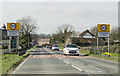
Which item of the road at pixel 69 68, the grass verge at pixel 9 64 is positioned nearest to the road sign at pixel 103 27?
the road at pixel 69 68

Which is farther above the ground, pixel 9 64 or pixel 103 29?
pixel 103 29

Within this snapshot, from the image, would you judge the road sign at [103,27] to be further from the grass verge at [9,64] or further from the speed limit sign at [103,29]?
the grass verge at [9,64]

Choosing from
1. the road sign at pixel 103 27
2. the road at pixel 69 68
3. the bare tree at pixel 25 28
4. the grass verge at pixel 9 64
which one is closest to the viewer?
the road at pixel 69 68

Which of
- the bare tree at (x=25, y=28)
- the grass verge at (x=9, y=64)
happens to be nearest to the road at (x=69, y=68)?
the grass verge at (x=9, y=64)

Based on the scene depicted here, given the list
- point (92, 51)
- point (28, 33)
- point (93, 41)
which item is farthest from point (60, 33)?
point (92, 51)

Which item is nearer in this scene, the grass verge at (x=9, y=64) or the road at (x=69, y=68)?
the road at (x=69, y=68)

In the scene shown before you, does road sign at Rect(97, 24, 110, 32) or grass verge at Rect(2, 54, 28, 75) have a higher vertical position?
road sign at Rect(97, 24, 110, 32)

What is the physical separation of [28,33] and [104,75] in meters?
61.9

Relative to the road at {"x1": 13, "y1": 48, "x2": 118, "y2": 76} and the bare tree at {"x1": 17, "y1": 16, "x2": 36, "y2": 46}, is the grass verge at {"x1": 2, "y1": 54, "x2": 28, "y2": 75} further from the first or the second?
the bare tree at {"x1": 17, "y1": 16, "x2": 36, "y2": 46}

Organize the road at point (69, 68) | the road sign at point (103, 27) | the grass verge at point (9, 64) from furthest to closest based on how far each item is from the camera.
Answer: the road sign at point (103, 27), the grass verge at point (9, 64), the road at point (69, 68)

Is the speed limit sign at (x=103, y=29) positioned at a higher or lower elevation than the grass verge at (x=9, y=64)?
higher

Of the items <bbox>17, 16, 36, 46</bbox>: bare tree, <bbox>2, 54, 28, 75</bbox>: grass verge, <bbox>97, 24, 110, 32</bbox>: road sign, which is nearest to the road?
<bbox>2, 54, 28, 75</bbox>: grass verge

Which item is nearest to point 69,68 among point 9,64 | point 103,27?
point 9,64

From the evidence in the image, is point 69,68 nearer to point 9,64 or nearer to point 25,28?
point 9,64
